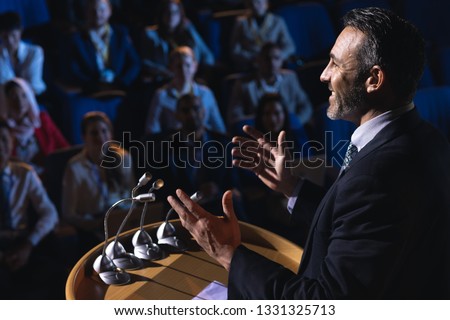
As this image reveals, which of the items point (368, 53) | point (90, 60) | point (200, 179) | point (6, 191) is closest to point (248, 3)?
point (90, 60)

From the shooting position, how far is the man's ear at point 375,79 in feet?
2.31

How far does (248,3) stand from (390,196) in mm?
1899

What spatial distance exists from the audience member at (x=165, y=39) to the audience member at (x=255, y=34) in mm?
192

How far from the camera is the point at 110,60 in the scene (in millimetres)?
2146

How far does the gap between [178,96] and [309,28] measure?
2.39 ft

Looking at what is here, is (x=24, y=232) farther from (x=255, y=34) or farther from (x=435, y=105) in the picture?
(x=435, y=105)

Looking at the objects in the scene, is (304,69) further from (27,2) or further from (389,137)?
(389,137)

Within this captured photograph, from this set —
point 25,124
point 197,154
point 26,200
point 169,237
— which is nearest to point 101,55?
point 25,124

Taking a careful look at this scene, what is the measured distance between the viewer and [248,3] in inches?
95.0

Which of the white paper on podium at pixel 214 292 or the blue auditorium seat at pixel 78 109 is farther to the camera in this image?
the blue auditorium seat at pixel 78 109

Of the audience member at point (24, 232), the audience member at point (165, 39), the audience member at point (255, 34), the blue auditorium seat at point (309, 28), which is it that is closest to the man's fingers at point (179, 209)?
the audience member at point (24, 232)

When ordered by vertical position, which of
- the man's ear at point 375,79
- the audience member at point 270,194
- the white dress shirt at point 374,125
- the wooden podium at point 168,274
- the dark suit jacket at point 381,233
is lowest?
the audience member at point 270,194

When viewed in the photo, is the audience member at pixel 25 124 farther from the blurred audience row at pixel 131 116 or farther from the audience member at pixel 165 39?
the audience member at pixel 165 39

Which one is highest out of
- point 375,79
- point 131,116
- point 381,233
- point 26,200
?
point 375,79
